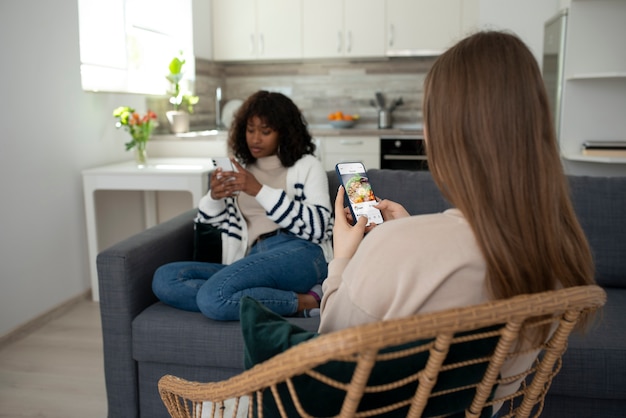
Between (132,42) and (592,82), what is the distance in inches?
110

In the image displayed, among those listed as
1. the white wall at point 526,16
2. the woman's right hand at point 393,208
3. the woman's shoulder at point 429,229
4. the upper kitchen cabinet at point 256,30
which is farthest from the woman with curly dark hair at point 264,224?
the upper kitchen cabinet at point 256,30

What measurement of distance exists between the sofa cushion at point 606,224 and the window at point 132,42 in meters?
2.59

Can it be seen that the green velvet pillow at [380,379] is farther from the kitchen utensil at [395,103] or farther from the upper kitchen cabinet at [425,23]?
the kitchen utensil at [395,103]

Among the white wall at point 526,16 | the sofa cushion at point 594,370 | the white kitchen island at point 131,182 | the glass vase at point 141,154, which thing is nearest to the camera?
the sofa cushion at point 594,370

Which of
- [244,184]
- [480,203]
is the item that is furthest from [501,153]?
[244,184]

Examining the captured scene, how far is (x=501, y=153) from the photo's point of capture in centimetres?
82

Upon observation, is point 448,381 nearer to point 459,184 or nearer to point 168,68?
point 459,184

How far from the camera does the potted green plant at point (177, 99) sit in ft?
13.7

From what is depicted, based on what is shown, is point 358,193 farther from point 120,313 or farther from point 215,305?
point 120,313

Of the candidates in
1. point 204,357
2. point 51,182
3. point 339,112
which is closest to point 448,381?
point 204,357

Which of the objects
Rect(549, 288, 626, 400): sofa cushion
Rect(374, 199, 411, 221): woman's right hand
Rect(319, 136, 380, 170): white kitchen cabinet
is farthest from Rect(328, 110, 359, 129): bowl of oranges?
Rect(374, 199, 411, 221): woman's right hand

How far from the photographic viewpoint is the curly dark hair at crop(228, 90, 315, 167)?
2287mm

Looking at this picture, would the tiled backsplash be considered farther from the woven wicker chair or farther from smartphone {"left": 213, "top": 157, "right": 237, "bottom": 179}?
the woven wicker chair

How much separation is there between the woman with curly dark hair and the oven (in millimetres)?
A: 2135
